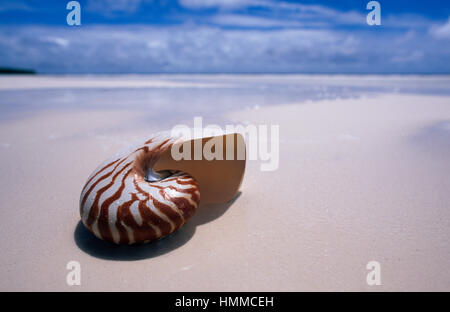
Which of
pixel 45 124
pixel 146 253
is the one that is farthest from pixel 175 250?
pixel 45 124

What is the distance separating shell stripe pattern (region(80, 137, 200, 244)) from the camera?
1.93 meters

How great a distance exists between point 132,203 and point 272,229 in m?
1.11

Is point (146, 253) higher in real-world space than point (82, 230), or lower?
lower

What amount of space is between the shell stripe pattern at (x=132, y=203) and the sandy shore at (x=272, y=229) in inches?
8.6

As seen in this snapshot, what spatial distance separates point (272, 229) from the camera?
2434 mm

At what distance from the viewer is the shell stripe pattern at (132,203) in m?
1.93

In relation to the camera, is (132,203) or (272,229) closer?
(132,203)

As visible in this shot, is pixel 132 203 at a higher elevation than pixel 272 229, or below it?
higher

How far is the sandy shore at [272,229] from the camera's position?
1.89 meters

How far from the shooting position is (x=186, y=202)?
2092 mm
